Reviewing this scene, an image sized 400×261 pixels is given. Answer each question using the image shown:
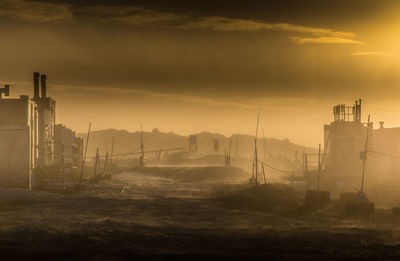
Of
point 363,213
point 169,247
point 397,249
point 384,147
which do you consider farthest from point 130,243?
point 384,147

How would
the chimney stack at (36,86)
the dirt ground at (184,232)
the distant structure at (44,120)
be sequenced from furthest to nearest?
1. the chimney stack at (36,86)
2. the distant structure at (44,120)
3. the dirt ground at (184,232)

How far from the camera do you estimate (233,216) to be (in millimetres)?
30766

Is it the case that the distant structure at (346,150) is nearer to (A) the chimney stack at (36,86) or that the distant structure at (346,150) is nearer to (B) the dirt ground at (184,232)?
(B) the dirt ground at (184,232)

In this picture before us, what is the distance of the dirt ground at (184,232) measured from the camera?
19083 millimetres

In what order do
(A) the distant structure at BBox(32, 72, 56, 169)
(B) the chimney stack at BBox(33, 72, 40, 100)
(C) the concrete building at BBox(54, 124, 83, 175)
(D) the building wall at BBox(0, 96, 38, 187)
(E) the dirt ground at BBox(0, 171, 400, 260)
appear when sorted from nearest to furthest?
(E) the dirt ground at BBox(0, 171, 400, 260)
(D) the building wall at BBox(0, 96, 38, 187)
(A) the distant structure at BBox(32, 72, 56, 169)
(B) the chimney stack at BBox(33, 72, 40, 100)
(C) the concrete building at BBox(54, 124, 83, 175)

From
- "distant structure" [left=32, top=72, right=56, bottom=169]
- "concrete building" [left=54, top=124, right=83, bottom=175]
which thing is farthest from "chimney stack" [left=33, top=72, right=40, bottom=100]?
"concrete building" [left=54, top=124, right=83, bottom=175]

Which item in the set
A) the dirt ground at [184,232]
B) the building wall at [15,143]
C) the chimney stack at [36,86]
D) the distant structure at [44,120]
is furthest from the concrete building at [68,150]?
the dirt ground at [184,232]

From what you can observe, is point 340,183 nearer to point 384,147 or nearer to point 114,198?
point 384,147

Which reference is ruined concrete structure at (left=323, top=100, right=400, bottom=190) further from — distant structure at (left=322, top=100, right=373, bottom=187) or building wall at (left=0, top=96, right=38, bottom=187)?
building wall at (left=0, top=96, right=38, bottom=187)

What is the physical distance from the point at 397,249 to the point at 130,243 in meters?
10.6

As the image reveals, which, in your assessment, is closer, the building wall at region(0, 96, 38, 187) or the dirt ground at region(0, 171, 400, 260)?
the dirt ground at region(0, 171, 400, 260)

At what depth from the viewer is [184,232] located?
24.1 meters

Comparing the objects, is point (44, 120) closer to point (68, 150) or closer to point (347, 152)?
point (68, 150)

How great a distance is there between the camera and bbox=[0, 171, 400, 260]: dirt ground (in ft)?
62.6
